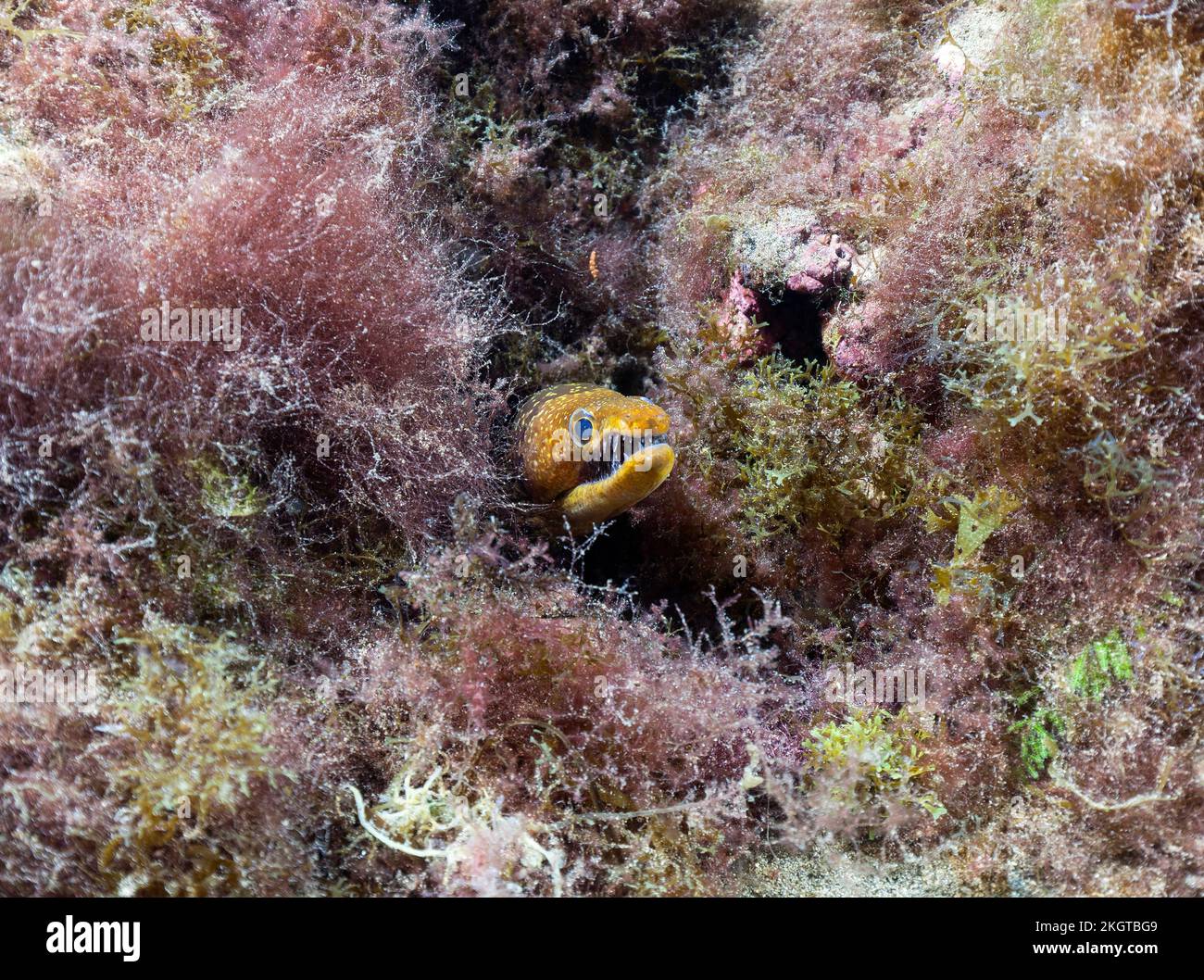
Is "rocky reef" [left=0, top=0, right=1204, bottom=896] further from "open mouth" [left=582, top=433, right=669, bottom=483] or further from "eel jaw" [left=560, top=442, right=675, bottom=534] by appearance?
"open mouth" [left=582, top=433, right=669, bottom=483]

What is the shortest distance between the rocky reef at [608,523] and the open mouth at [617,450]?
0.47 m

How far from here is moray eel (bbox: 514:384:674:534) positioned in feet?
10.2

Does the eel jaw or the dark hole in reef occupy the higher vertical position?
the dark hole in reef

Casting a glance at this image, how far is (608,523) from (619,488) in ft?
1.42

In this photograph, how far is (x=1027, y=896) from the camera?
231 cm

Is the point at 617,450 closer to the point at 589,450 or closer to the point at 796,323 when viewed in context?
the point at 589,450

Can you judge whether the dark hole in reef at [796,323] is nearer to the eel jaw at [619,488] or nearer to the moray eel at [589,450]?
the moray eel at [589,450]

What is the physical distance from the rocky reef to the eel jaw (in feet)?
0.92

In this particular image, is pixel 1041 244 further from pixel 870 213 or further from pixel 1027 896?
pixel 1027 896

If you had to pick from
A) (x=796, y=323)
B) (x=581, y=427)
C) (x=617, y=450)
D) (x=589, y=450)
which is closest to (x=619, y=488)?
(x=617, y=450)

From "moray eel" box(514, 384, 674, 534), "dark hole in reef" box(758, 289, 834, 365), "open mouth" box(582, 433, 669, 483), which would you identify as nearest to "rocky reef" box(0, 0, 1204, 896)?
"dark hole in reef" box(758, 289, 834, 365)

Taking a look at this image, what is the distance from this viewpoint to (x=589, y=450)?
3.32m

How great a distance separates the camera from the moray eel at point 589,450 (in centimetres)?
310

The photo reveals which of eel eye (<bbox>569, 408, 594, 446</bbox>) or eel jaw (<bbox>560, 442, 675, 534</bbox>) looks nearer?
eel jaw (<bbox>560, 442, 675, 534</bbox>)
